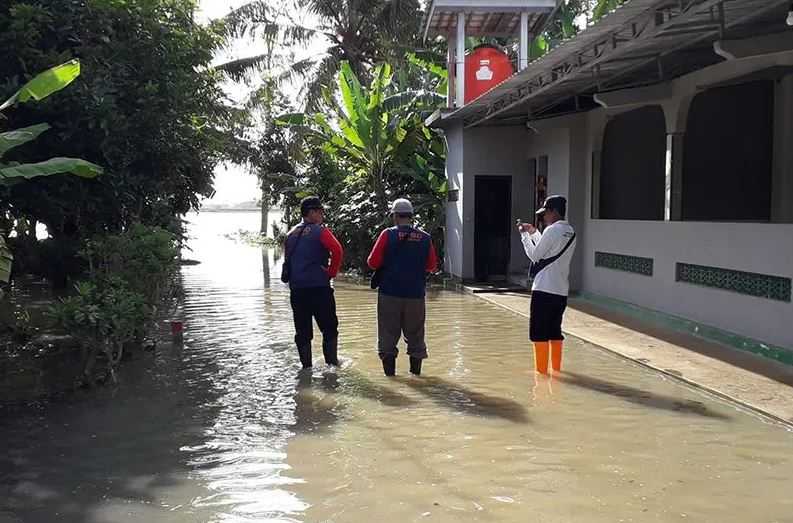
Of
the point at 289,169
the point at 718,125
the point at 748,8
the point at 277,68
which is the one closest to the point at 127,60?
the point at 748,8

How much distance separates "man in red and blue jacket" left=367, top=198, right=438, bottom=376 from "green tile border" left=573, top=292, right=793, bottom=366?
363 cm

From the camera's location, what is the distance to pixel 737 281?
8.97 metres

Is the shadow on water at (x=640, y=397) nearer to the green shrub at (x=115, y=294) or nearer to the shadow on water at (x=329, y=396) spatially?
the shadow on water at (x=329, y=396)

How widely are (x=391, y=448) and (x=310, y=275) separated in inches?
114

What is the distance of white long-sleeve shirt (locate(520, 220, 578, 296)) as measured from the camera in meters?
7.41

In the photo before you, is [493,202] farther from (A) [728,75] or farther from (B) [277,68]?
(B) [277,68]

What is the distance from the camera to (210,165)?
555 inches

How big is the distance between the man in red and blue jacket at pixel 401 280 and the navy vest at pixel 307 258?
0.64 metres

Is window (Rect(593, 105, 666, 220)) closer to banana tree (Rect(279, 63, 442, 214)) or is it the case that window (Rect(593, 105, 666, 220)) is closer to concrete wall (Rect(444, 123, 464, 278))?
concrete wall (Rect(444, 123, 464, 278))

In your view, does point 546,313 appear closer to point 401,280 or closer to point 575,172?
point 401,280

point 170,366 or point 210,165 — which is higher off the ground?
point 210,165

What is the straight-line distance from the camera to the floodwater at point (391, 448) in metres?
4.39

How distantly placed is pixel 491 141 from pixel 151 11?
354 inches

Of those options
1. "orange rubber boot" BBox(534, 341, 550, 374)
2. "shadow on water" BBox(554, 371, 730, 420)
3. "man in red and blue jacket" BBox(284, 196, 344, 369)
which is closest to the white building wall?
"shadow on water" BBox(554, 371, 730, 420)
